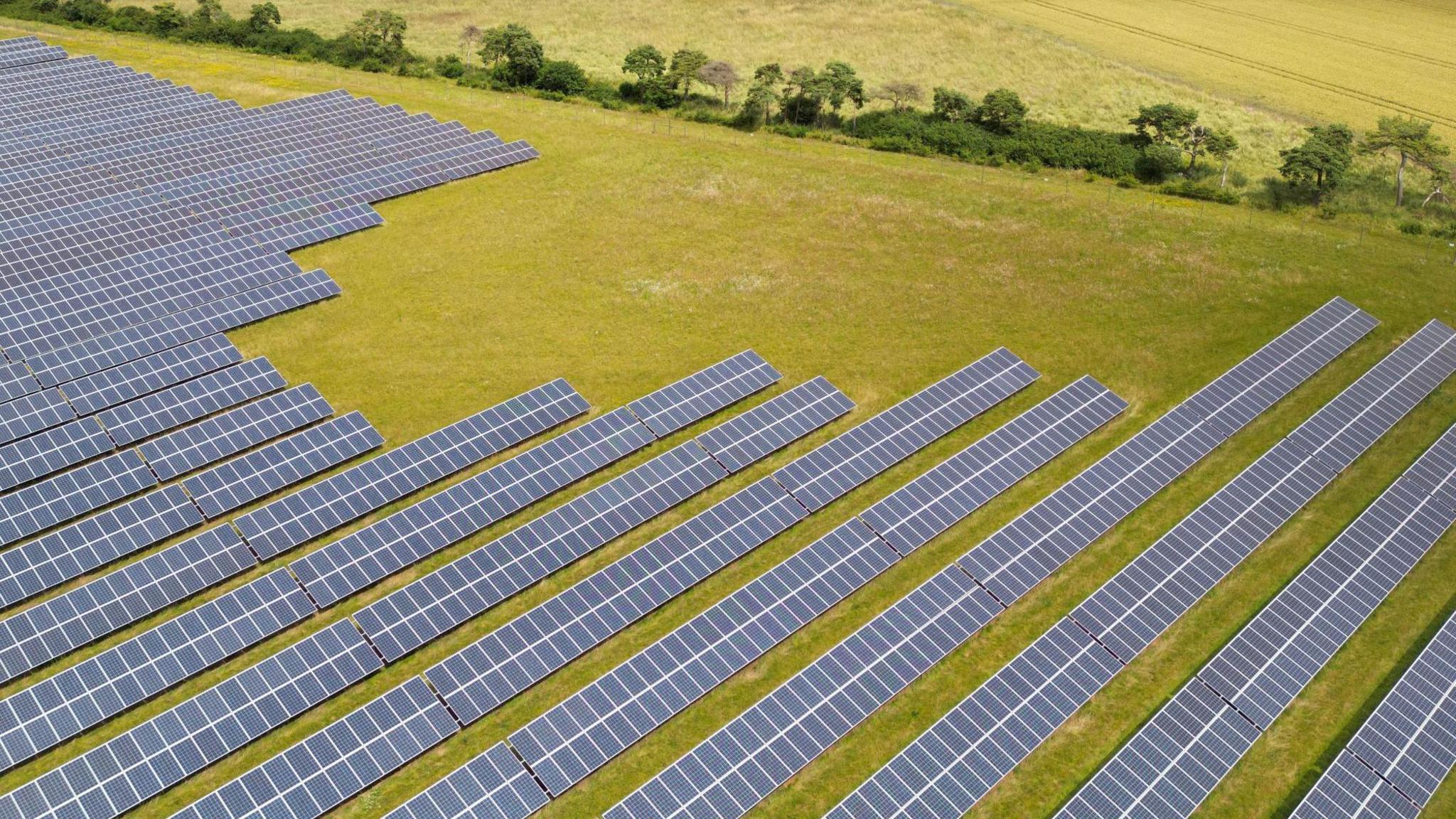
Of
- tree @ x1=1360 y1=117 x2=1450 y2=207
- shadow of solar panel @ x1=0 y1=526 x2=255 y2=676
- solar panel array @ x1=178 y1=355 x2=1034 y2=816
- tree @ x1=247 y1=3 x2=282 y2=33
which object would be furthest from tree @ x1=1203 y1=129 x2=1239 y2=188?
tree @ x1=247 y1=3 x2=282 y2=33

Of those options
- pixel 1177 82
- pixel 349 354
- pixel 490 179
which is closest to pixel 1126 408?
pixel 349 354

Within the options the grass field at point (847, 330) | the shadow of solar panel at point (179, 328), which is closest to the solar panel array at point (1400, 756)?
the grass field at point (847, 330)

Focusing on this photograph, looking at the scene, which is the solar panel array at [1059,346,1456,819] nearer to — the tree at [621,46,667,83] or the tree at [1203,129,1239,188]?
the tree at [1203,129,1239,188]

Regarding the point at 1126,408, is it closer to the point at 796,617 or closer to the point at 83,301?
the point at 796,617

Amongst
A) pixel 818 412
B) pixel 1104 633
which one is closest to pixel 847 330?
pixel 818 412

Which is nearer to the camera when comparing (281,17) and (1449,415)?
(1449,415)

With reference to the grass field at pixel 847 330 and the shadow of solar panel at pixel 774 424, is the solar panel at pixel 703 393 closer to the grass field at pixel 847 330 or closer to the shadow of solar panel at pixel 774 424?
the shadow of solar panel at pixel 774 424
